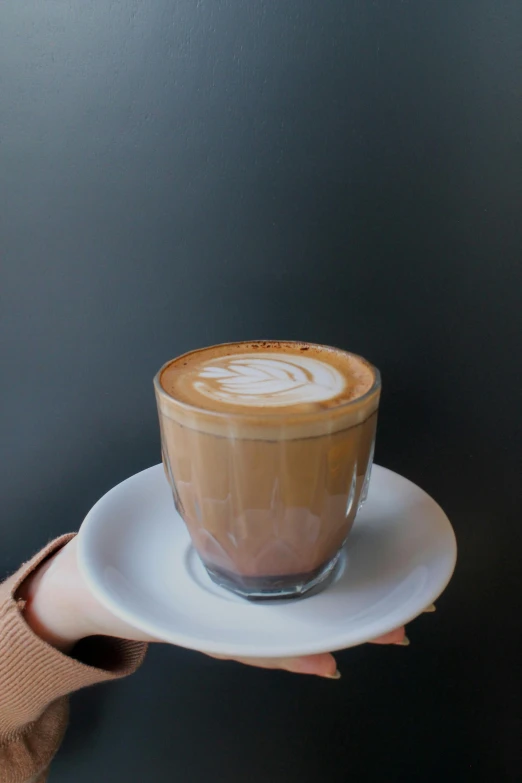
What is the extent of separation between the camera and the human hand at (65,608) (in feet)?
2.26

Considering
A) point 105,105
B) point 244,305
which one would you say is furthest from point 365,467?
point 105,105

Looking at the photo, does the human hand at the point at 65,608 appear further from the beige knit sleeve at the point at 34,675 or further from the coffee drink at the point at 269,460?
the coffee drink at the point at 269,460

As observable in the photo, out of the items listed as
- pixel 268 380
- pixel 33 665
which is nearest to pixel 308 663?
pixel 268 380

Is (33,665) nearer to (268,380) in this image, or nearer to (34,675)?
(34,675)

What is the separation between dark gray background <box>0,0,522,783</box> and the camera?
708mm

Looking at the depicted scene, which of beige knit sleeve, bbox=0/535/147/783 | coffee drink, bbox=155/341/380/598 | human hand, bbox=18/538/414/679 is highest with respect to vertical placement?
A: coffee drink, bbox=155/341/380/598

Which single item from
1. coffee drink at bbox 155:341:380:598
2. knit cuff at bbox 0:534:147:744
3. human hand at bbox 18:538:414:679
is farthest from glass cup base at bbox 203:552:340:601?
knit cuff at bbox 0:534:147:744

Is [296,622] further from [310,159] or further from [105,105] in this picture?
[105,105]

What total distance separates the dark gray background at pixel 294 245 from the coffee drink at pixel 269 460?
205 mm

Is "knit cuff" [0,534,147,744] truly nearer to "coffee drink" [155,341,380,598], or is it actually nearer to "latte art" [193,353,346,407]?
"coffee drink" [155,341,380,598]

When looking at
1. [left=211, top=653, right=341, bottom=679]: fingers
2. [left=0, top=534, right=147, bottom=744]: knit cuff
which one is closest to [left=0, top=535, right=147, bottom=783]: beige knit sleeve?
[left=0, top=534, right=147, bottom=744]: knit cuff

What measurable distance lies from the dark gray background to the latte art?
6.6 inches

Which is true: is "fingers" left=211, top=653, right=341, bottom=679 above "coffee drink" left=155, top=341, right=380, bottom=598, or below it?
below

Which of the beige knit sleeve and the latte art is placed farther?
the beige knit sleeve
